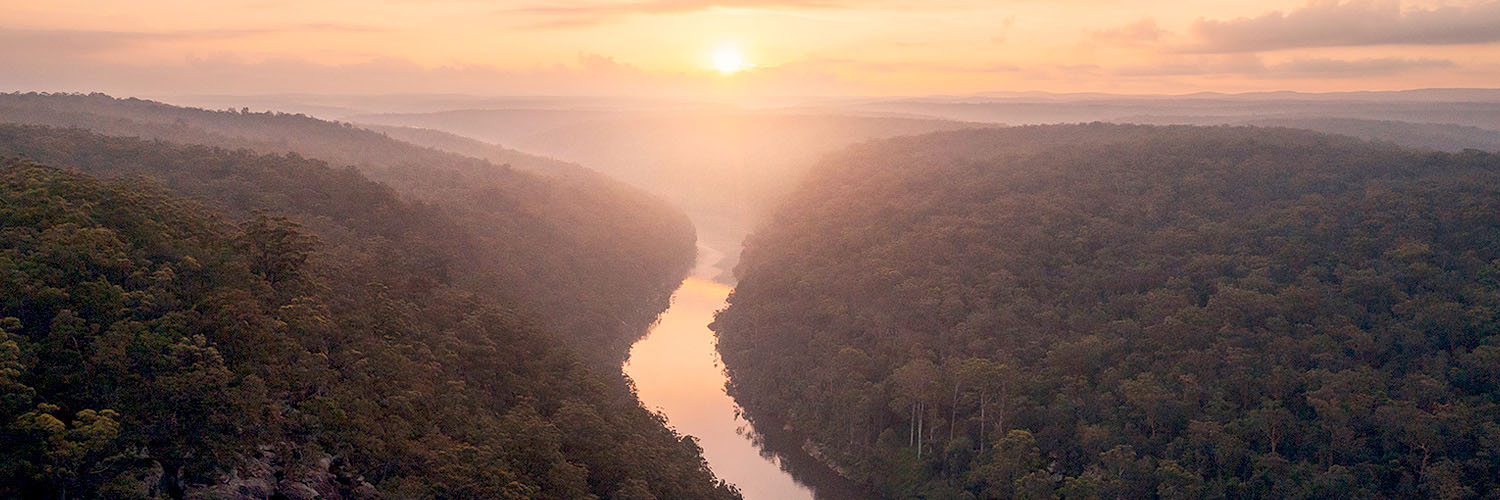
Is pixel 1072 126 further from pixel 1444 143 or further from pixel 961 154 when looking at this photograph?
pixel 1444 143

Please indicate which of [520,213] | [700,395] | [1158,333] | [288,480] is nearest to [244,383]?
[288,480]

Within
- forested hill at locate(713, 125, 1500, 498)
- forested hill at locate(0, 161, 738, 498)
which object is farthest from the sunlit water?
forested hill at locate(0, 161, 738, 498)

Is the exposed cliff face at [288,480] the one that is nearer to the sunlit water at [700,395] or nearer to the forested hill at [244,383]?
the forested hill at [244,383]

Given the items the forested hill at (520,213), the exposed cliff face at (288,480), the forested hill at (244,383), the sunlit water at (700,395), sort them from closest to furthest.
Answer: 1. the forested hill at (244,383)
2. the exposed cliff face at (288,480)
3. the sunlit water at (700,395)
4. the forested hill at (520,213)

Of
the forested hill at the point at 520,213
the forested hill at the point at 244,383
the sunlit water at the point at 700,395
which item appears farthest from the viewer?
the forested hill at the point at 520,213

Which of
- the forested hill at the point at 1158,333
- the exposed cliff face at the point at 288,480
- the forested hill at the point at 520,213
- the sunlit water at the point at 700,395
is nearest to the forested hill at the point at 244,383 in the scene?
the exposed cliff face at the point at 288,480

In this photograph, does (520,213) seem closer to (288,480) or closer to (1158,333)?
(1158,333)

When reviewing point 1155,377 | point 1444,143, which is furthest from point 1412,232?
point 1444,143
